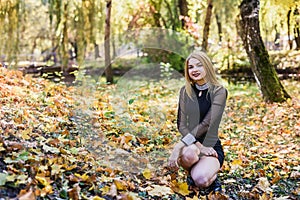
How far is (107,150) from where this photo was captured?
2975mm

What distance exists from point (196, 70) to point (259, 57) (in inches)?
143

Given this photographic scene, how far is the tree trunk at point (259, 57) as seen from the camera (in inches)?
237

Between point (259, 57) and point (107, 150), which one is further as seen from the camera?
point (259, 57)

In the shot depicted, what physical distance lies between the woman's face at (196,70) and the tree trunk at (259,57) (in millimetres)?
3580

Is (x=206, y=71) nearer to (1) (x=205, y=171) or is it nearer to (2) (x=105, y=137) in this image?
(1) (x=205, y=171)

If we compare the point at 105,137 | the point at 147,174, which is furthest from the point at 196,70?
the point at 105,137

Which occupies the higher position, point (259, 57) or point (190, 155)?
point (259, 57)

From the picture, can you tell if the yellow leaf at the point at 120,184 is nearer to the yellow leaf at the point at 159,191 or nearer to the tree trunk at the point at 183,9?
the yellow leaf at the point at 159,191

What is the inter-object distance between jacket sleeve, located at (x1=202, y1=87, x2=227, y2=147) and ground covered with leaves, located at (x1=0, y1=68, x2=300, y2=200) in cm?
39

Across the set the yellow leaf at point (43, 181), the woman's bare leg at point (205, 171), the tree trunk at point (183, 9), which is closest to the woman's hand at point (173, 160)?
the woman's bare leg at point (205, 171)

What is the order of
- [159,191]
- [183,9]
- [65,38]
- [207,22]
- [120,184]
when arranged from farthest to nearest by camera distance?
[183,9] < [207,22] < [65,38] < [159,191] < [120,184]

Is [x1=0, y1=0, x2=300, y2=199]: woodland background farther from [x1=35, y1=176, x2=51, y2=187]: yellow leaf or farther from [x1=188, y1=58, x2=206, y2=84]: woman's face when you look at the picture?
[x1=188, y1=58, x2=206, y2=84]: woman's face

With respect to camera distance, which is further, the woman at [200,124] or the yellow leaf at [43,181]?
the woman at [200,124]

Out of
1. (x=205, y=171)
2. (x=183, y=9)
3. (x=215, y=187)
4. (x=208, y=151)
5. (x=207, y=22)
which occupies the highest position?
(x=183, y=9)
